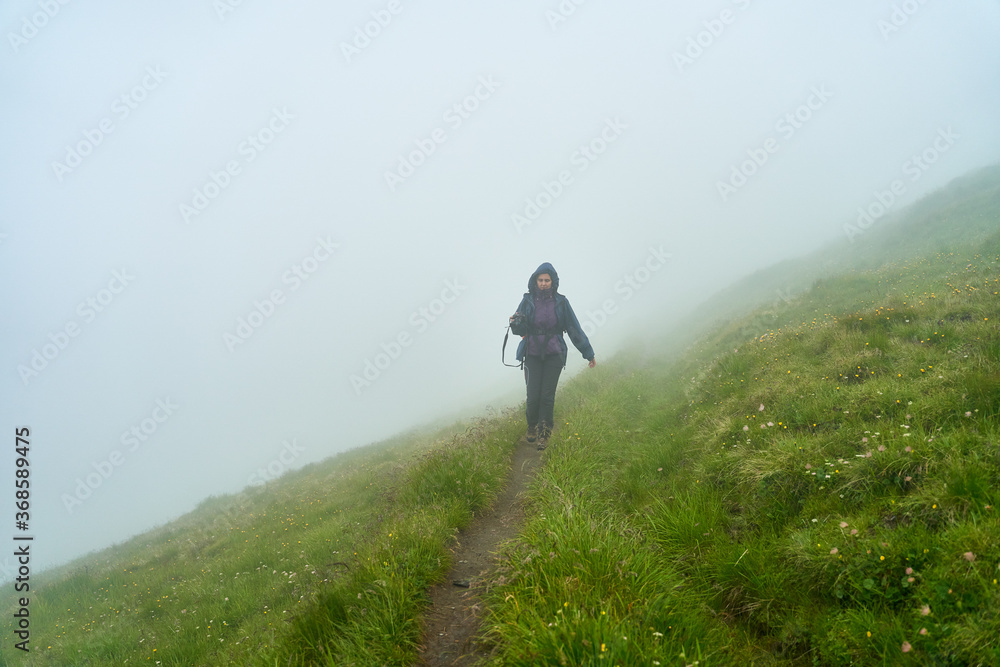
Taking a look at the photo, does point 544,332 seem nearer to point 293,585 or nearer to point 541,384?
point 541,384

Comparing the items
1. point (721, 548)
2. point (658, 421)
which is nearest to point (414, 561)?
point (721, 548)

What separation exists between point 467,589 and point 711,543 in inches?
97.3

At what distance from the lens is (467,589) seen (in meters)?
4.57

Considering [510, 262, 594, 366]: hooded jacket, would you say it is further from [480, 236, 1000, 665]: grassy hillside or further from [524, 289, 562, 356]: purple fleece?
[480, 236, 1000, 665]: grassy hillside

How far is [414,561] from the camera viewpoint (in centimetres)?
469

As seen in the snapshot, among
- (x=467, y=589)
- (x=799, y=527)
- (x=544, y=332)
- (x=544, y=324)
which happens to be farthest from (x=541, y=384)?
(x=799, y=527)

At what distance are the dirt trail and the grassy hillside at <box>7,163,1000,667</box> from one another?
185 mm

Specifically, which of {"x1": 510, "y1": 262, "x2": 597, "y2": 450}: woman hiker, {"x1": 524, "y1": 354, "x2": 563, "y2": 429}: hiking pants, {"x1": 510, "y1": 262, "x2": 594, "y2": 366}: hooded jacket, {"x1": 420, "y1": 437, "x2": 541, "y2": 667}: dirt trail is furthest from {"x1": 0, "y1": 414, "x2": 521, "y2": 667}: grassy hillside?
{"x1": 510, "y1": 262, "x2": 594, "y2": 366}: hooded jacket

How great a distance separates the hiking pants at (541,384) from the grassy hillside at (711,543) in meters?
0.58

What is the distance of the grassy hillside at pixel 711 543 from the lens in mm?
2959

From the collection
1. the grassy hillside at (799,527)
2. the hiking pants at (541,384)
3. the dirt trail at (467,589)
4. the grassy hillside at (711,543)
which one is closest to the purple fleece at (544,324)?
the hiking pants at (541,384)

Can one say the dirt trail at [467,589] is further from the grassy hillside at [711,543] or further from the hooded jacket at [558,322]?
the hooded jacket at [558,322]

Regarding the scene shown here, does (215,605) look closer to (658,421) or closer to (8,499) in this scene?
(658,421)

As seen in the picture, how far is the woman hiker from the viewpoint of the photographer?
9.71 metres
